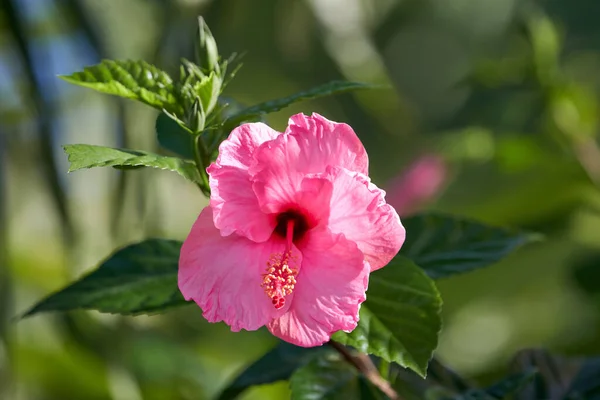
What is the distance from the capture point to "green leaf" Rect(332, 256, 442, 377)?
0.41 metres

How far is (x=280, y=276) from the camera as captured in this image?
1.29 feet

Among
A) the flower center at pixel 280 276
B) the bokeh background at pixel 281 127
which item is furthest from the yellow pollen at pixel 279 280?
the bokeh background at pixel 281 127

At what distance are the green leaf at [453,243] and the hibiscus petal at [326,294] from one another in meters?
0.13

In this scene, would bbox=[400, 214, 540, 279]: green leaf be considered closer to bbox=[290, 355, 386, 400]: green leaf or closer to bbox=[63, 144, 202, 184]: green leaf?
bbox=[290, 355, 386, 400]: green leaf

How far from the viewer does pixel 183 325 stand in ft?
5.62

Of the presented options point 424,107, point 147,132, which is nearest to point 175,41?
point 147,132

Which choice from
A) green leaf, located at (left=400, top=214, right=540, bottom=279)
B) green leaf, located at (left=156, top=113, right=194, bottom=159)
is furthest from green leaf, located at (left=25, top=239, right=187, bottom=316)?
green leaf, located at (left=400, top=214, right=540, bottom=279)

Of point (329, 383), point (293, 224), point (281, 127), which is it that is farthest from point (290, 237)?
point (281, 127)

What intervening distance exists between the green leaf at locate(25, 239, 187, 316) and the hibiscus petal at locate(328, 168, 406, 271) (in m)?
0.13

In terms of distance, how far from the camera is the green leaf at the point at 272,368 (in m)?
0.55

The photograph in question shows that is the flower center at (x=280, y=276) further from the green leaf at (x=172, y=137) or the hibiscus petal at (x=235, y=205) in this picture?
the green leaf at (x=172, y=137)

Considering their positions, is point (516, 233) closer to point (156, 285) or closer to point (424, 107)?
point (156, 285)

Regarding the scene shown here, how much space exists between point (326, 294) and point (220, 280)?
6 cm

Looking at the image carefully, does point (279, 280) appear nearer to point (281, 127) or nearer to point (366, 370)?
point (366, 370)
